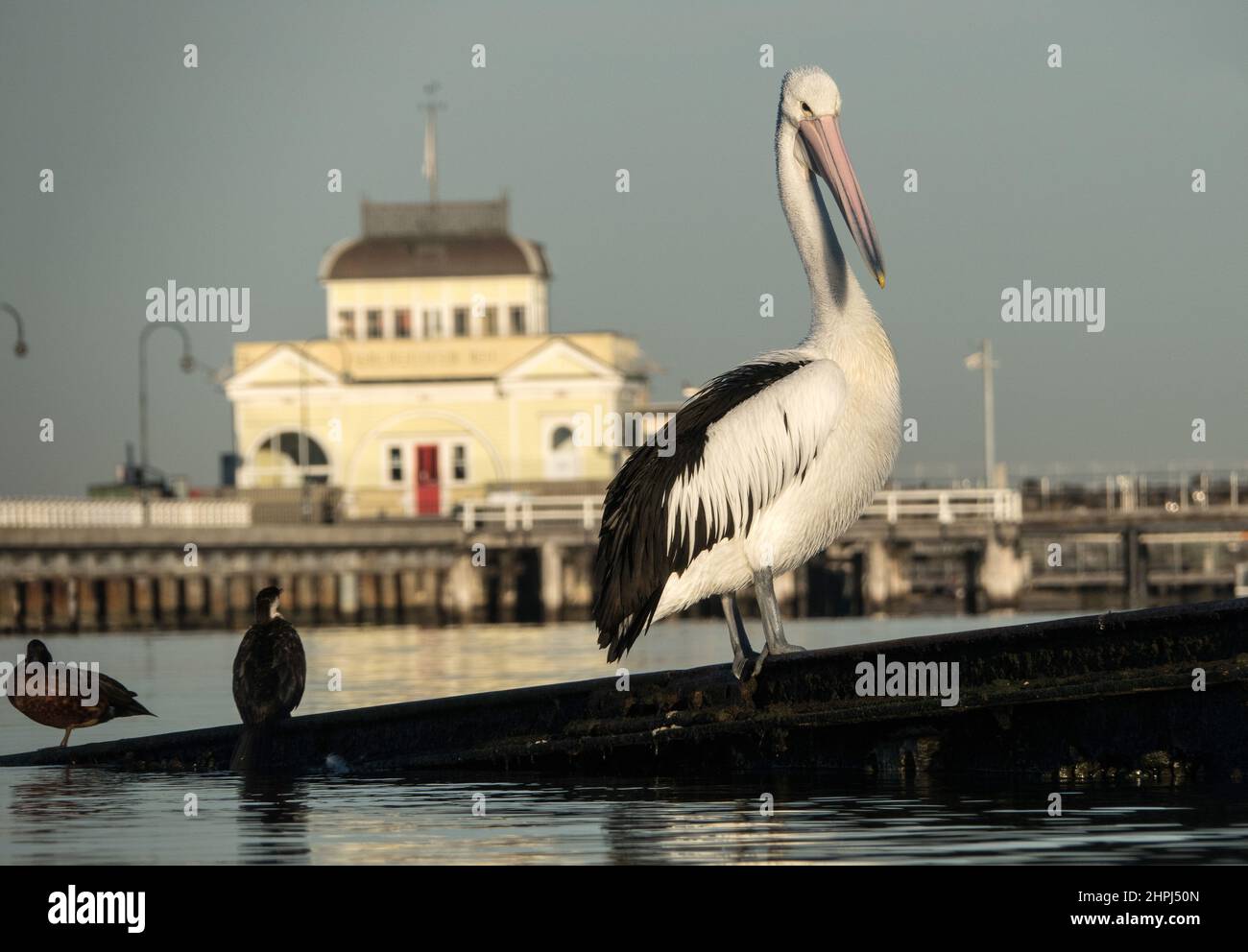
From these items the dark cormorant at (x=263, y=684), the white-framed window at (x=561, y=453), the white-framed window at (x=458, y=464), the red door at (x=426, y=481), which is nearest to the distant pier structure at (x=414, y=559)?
the red door at (x=426, y=481)

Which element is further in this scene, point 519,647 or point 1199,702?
point 519,647

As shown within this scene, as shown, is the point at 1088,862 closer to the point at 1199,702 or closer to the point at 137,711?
the point at 1199,702

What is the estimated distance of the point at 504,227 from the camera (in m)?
74.3

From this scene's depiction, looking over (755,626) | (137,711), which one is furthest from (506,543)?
(137,711)

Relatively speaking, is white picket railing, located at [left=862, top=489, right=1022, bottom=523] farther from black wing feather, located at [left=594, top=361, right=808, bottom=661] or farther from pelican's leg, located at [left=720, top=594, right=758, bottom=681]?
black wing feather, located at [left=594, top=361, right=808, bottom=661]

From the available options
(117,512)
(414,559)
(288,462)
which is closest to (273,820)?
(414,559)

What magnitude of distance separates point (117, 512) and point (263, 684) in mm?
44435

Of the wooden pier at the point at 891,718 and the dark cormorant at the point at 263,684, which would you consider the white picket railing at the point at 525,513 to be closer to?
the dark cormorant at the point at 263,684

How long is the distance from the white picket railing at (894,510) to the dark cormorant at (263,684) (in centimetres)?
3714

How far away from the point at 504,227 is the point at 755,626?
34.0m

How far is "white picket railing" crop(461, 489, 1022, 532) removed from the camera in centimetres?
5066

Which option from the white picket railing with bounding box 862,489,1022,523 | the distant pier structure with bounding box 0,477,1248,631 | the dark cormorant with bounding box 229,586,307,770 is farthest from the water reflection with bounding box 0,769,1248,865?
the white picket railing with bounding box 862,489,1022,523
